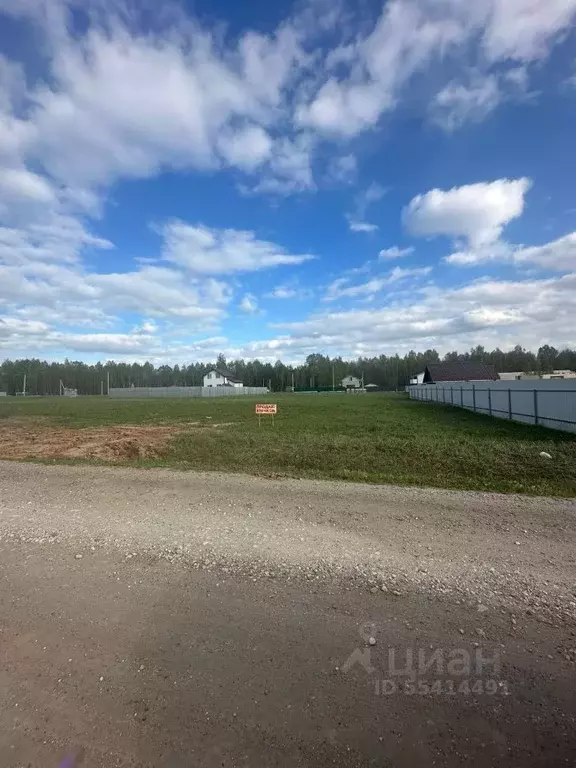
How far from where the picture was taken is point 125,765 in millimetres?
2191

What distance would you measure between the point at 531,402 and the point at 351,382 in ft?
402

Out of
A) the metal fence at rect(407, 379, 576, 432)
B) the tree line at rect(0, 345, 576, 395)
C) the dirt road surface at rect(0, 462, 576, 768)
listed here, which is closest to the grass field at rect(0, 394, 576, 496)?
the metal fence at rect(407, 379, 576, 432)

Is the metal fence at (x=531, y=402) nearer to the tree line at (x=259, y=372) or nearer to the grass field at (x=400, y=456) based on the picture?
the grass field at (x=400, y=456)

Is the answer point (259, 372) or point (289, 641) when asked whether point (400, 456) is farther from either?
point (259, 372)

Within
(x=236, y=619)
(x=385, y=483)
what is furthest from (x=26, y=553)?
(x=385, y=483)

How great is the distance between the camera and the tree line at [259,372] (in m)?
125

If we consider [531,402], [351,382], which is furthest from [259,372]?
[531,402]

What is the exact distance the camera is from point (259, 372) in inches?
5679

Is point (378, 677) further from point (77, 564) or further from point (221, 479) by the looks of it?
point (221, 479)

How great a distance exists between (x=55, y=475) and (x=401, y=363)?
5288 inches

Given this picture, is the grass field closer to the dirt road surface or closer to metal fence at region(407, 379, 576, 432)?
metal fence at region(407, 379, 576, 432)

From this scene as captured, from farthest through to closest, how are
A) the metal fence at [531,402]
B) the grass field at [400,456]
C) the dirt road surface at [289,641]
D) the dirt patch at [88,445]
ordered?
the metal fence at [531,402]
the dirt patch at [88,445]
the grass field at [400,456]
the dirt road surface at [289,641]

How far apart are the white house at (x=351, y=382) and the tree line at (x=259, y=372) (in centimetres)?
226

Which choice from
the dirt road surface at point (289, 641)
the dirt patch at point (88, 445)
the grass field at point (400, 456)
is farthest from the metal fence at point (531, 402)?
the dirt patch at point (88, 445)
